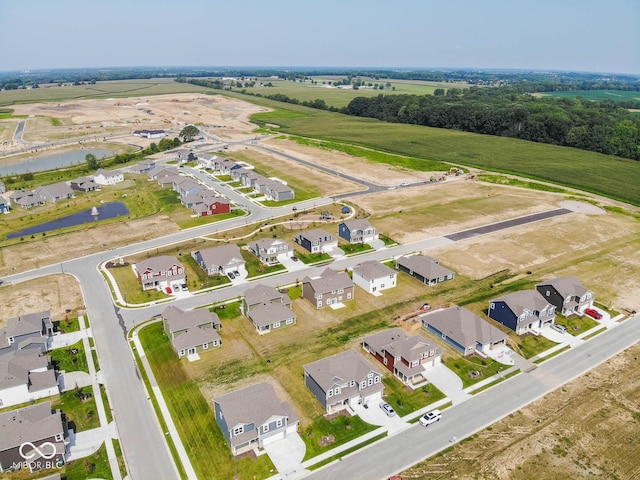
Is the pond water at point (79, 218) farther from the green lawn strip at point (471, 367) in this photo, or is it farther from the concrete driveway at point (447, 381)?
the green lawn strip at point (471, 367)

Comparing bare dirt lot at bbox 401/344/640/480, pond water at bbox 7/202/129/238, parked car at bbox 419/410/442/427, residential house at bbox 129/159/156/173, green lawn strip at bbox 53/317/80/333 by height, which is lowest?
bare dirt lot at bbox 401/344/640/480

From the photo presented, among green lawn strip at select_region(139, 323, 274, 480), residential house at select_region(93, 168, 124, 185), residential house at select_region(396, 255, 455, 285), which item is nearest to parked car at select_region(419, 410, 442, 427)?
green lawn strip at select_region(139, 323, 274, 480)

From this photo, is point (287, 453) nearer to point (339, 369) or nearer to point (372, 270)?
point (339, 369)

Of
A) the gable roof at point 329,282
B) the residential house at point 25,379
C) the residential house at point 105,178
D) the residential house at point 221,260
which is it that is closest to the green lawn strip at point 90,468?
the residential house at point 25,379

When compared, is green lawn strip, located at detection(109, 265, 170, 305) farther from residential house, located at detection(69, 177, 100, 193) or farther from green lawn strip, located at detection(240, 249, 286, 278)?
residential house, located at detection(69, 177, 100, 193)

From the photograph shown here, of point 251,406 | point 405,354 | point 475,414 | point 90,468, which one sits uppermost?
point 251,406

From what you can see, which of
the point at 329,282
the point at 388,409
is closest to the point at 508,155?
the point at 329,282
